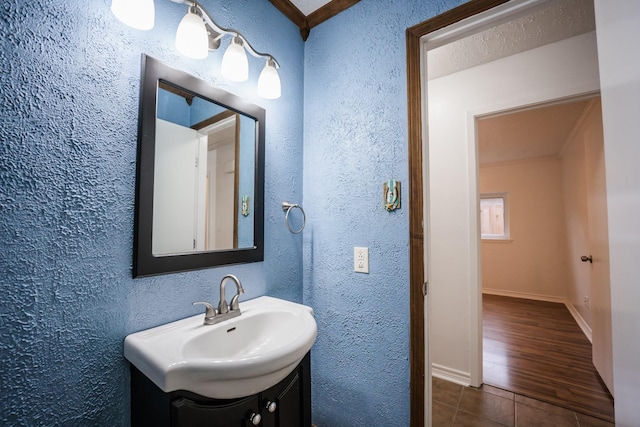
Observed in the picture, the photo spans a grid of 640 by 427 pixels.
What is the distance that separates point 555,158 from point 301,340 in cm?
516

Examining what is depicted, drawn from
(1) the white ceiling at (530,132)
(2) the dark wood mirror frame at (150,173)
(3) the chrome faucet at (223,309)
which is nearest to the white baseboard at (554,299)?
(1) the white ceiling at (530,132)

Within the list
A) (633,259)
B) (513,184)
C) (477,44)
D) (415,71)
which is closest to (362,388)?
(633,259)

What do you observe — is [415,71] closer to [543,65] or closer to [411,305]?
[411,305]

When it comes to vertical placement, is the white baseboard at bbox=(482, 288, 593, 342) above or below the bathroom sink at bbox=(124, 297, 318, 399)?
below

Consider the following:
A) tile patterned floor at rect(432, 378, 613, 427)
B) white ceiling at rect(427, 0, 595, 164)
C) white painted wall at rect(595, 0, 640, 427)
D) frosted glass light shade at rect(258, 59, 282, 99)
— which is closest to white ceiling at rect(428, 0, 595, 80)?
white ceiling at rect(427, 0, 595, 164)

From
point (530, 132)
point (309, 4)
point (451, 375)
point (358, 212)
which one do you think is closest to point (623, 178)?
point (358, 212)

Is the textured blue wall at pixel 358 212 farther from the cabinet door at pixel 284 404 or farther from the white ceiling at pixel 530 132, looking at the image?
the white ceiling at pixel 530 132

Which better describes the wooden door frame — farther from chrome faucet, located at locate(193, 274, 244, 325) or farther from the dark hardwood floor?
the dark hardwood floor

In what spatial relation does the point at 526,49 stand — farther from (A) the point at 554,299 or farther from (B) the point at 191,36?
(A) the point at 554,299

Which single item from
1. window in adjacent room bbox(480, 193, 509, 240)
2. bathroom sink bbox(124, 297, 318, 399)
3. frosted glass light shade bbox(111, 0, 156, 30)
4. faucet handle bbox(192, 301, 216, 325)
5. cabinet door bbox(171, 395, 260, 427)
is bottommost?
cabinet door bbox(171, 395, 260, 427)

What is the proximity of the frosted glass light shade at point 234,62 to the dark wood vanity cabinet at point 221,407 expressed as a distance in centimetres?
110

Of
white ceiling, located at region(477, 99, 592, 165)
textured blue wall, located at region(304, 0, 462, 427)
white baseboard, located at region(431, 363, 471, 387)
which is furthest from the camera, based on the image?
white ceiling, located at region(477, 99, 592, 165)

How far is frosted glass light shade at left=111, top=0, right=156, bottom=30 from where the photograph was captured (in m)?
0.75

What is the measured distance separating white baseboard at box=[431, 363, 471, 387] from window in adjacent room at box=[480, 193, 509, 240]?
3273mm
